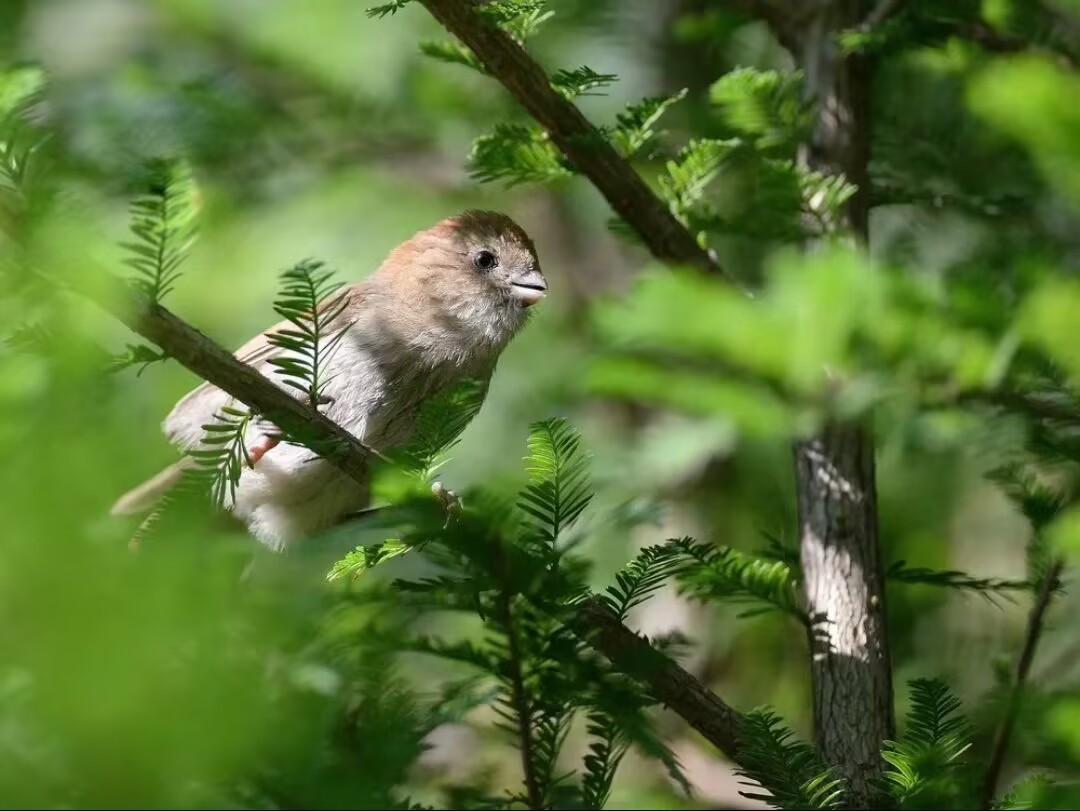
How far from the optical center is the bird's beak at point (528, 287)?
3965 mm

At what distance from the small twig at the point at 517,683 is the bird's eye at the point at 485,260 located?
226 centimetres

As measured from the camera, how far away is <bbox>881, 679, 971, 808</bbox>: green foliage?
196 cm

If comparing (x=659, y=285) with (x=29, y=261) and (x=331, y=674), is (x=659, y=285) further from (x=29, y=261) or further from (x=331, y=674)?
(x=29, y=261)

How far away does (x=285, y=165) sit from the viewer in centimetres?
473

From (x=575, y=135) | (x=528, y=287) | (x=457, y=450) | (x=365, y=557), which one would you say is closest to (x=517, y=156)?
(x=575, y=135)

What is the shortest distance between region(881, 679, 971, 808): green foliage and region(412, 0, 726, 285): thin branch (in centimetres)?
108

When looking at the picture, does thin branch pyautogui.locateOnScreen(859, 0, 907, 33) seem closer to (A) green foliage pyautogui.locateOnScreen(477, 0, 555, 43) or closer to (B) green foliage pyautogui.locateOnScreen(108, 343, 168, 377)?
(A) green foliage pyautogui.locateOnScreen(477, 0, 555, 43)

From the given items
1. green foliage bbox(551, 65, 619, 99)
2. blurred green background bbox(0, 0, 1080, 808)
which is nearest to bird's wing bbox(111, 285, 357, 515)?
blurred green background bbox(0, 0, 1080, 808)

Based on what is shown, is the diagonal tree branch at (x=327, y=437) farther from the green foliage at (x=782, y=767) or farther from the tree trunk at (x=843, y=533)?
the tree trunk at (x=843, y=533)

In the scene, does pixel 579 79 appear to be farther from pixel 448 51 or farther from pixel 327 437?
pixel 327 437

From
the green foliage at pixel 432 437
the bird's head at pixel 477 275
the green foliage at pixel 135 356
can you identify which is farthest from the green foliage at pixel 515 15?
the bird's head at pixel 477 275

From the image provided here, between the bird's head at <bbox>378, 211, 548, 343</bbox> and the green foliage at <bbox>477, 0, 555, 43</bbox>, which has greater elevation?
the bird's head at <bbox>378, 211, 548, 343</bbox>

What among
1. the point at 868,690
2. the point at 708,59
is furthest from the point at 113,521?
the point at 708,59

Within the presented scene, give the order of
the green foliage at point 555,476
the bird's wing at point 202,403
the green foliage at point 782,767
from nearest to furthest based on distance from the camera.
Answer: the green foliage at point 555,476, the green foliage at point 782,767, the bird's wing at point 202,403
